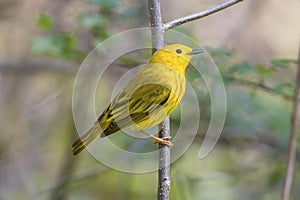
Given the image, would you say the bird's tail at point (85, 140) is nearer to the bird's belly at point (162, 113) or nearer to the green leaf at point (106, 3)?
the bird's belly at point (162, 113)

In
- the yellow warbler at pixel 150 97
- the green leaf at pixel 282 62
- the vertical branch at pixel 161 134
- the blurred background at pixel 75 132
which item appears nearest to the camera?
the vertical branch at pixel 161 134

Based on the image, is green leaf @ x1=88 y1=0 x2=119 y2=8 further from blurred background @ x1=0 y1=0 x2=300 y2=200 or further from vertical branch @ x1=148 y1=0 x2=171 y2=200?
vertical branch @ x1=148 y1=0 x2=171 y2=200

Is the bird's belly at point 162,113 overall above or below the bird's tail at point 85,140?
above

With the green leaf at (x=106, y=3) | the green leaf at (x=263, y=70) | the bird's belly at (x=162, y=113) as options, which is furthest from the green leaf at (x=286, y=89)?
the bird's belly at (x=162, y=113)

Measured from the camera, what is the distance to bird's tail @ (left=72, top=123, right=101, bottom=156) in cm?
255

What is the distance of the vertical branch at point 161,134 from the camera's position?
243cm

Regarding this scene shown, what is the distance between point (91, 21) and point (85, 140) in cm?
118

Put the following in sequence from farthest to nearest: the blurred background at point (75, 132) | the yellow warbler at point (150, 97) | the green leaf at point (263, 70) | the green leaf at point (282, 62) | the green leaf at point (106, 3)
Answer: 1. the blurred background at point (75, 132)
2. the green leaf at point (106, 3)
3. the green leaf at point (263, 70)
4. the green leaf at point (282, 62)
5. the yellow warbler at point (150, 97)

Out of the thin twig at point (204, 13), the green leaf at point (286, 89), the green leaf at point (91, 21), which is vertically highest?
the green leaf at point (91, 21)

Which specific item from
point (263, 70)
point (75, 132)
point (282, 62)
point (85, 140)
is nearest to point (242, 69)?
point (263, 70)

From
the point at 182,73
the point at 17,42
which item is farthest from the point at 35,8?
the point at 182,73

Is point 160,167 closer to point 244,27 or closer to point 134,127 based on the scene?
point 134,127

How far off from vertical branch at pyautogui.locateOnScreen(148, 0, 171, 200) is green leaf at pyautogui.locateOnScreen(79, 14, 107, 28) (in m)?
1.04

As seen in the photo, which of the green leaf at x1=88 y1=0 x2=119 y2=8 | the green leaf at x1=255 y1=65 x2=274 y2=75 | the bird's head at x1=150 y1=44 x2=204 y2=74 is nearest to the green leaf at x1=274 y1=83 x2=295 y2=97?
the green leaf at x1=255 y1=65 x2=274 y2=75
